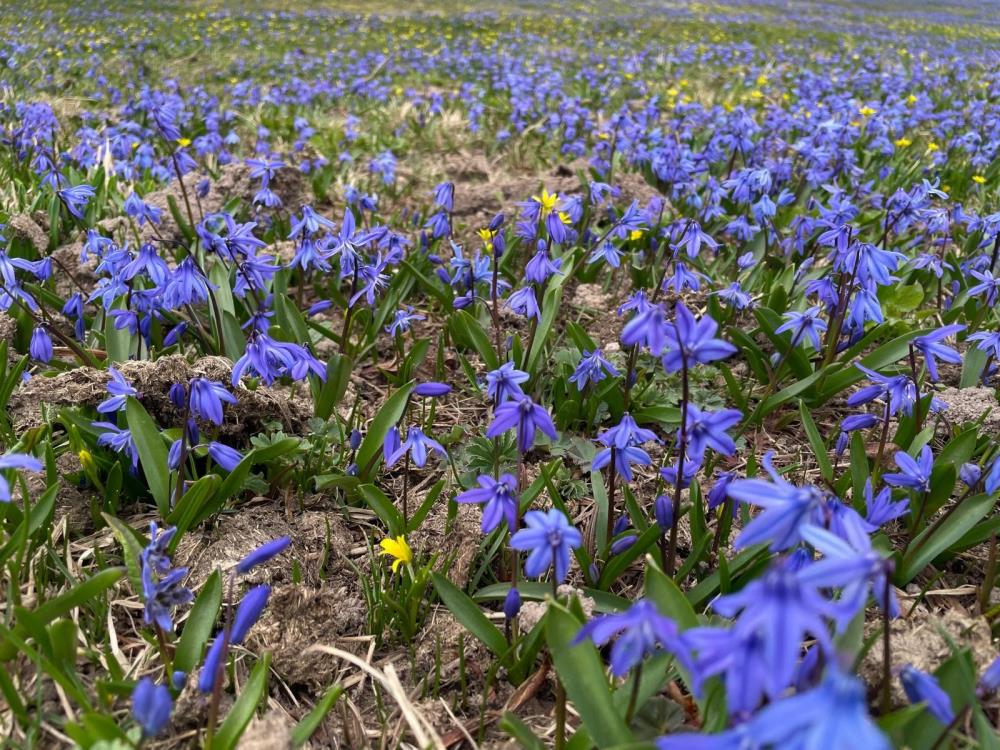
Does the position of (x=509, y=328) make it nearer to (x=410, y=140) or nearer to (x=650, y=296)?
(x=650, y=296)

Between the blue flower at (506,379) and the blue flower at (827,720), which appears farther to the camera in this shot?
the blue flower at (506,379)

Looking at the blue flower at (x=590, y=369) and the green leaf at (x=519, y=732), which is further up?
the blue flower at (x=590, y=369)

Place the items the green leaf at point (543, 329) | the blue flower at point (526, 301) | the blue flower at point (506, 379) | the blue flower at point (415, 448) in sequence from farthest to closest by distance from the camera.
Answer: the green leaf at point (543, 329) → the blue flower at point (526, 301) → the blue flower at point (415, 448) → the blue flower at point (506, 379)

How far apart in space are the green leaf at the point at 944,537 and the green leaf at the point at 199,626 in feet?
6.55

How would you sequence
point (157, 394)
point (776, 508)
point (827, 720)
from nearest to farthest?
point (827, 720), point (776, 508), point (157, 394)

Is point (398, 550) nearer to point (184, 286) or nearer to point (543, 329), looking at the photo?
point (184, 286)

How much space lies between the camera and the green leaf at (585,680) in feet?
5.30

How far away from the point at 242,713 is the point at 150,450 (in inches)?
43.7

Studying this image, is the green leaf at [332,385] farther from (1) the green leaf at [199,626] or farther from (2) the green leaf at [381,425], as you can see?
(1) the green leaf at [199,626]

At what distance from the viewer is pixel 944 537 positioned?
7.59ft

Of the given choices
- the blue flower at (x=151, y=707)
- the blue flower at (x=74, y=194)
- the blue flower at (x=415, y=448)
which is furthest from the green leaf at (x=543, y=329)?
the blue flower at (x=74, y=194)

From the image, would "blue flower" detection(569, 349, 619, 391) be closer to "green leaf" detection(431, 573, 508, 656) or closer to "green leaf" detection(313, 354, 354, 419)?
"green leaf" detection(313, 354, 354, 419)

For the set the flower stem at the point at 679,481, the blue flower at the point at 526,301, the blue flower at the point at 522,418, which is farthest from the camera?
the blue flower at the point at 526,301

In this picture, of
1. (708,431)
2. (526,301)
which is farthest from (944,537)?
(526,301)
